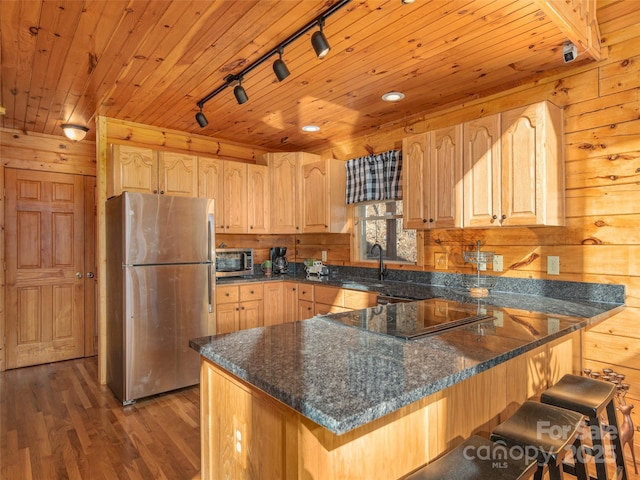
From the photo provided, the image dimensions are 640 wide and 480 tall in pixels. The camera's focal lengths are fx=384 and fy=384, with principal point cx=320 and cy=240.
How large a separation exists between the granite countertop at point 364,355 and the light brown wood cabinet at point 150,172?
2458 millimetres

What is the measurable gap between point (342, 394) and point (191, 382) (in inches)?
109

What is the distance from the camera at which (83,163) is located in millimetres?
4387

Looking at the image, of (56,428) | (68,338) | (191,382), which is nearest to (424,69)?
(191,382)

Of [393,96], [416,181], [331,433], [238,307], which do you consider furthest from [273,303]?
[331,433]

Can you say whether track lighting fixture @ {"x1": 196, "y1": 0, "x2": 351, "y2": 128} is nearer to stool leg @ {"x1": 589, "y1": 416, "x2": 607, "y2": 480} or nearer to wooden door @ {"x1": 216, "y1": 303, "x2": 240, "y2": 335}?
wooden door @ {"x1": 216, "y1": 303, "x2": 240, "y2": 335}

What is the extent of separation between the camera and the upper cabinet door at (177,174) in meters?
3.62

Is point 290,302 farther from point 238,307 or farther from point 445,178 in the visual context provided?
point 445,178

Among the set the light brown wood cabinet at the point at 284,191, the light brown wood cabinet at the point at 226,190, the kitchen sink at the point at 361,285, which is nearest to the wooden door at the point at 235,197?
the light brown wood cabinet at the point at 226,190

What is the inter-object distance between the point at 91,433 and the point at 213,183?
236 cm

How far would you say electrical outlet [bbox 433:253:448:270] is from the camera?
10.7 ft

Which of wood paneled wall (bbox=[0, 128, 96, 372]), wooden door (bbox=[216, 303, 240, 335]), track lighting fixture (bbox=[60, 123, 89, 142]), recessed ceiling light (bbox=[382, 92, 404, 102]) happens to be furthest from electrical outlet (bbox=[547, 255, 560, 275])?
wood paneled wall (bbox=[0, 128, 96, 372])

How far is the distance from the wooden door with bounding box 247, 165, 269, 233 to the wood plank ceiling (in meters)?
0.76

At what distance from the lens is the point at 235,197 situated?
4102 mm

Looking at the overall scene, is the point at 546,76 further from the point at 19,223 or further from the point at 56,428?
the point at 19,223
